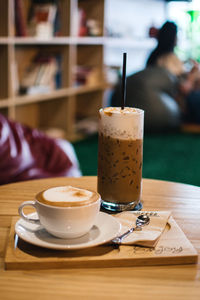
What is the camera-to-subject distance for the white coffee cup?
838 millimetres

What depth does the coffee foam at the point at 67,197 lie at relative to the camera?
2.79 feet

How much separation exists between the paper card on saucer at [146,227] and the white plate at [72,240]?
0.10ft

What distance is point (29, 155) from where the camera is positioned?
2.20 meters

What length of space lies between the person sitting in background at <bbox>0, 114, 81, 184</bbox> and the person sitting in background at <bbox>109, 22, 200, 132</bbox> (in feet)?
6.79

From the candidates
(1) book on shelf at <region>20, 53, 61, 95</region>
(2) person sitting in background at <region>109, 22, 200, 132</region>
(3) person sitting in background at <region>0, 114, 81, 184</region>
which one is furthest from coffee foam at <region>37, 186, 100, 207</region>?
(2) person sitting in background at <region>109, 22, 200, 132</region>

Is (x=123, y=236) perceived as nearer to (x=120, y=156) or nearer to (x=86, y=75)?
(x=120, y=156)

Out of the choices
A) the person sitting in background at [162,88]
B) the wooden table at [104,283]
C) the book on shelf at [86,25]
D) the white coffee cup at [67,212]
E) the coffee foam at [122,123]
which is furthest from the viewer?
the person sitting in background at [162,88]

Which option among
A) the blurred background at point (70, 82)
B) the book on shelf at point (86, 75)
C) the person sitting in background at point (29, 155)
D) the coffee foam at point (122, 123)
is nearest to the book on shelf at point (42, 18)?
the blurred background at point (70, 82)

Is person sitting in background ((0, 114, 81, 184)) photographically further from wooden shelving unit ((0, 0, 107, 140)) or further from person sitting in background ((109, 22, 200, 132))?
person sitting in background ((109, 22, 200, 132))

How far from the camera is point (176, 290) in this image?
0.75 metres

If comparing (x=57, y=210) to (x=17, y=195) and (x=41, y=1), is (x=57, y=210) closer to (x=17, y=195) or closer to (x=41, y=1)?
(x=17, y=195)

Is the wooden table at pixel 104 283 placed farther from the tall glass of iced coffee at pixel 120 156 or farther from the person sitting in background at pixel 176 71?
the person sitting in background at pixel 176 71

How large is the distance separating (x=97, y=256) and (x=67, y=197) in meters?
0.12

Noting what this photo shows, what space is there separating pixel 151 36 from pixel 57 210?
5343 millimetres
